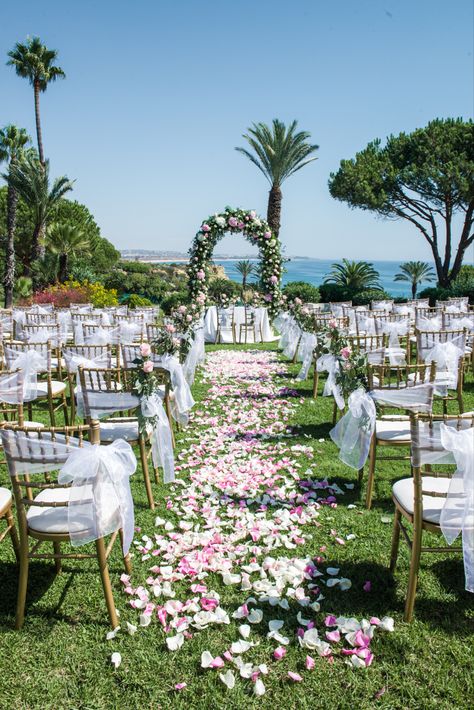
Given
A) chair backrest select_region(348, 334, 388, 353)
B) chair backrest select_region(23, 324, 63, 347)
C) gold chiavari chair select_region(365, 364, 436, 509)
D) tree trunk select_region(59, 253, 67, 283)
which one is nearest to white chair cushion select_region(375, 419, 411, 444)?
gold chiavari chair select_region(365, 364, 436, 509)

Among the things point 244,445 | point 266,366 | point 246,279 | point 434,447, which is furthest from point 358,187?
point 434,447

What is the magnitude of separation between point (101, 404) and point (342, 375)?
214 centimetres

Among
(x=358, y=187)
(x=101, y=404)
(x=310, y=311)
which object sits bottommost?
(x=101, y=404)

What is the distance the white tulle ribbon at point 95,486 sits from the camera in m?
2.42

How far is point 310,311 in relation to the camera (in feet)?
28.9

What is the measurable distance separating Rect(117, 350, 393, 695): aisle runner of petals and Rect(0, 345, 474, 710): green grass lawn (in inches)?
1.8

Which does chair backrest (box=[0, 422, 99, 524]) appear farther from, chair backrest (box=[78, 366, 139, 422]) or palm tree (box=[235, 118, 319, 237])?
palm tree (box=[235, 118, 319, 237])

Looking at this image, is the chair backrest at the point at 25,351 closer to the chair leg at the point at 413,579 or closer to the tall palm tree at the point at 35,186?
the chair leg at the point at 413,579

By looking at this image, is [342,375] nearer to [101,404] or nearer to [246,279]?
[101,404]

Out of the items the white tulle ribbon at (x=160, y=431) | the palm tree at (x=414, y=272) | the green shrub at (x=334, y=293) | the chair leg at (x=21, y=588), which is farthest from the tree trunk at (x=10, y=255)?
the chair leg at (x=21, y=588)

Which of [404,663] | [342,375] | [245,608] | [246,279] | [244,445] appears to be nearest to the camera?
[404,663]

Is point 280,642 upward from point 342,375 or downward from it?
downward

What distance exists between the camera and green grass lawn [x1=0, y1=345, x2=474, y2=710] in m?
2.19

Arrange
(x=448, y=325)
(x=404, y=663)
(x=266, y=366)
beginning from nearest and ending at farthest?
(x=404, y=663) → (x=448, y=325) → (x=266, y=366)
